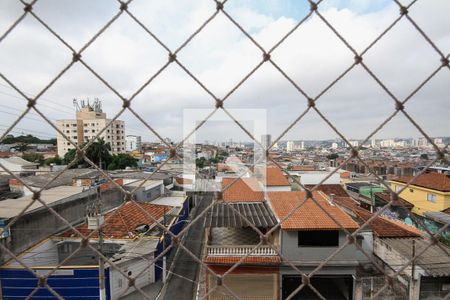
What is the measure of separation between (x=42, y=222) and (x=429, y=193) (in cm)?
1097

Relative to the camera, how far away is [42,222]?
5.17 meters

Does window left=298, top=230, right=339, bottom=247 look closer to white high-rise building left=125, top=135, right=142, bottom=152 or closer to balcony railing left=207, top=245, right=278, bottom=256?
balcony railing left=207, top=245, right=278, bottom=256

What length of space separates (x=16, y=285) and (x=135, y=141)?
36155mm

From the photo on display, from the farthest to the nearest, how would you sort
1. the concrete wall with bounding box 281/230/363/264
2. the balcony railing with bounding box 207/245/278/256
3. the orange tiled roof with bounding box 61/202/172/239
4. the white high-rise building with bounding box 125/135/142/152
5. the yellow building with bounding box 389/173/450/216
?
the white high-rise building with bounding box 125/135/142/152 < the yellow building with bounding box 389/173/450/216 < the orange tiled roof with bounding box 61/202/172/239 < the balcony railing with bounding box 207/245/278/256 < the concrete wall with bounding box 281/230/363/264

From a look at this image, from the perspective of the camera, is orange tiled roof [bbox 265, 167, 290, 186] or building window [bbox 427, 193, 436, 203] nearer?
orange tiled roof [bbox 265, 167, 290, 186]

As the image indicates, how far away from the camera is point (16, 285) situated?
421 cm

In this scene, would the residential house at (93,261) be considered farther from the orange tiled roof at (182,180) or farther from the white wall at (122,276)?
the orange tiled roof at (182,180)

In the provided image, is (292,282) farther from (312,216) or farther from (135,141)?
(135,141)

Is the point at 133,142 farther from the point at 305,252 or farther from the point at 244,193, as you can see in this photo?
the point at 305,252

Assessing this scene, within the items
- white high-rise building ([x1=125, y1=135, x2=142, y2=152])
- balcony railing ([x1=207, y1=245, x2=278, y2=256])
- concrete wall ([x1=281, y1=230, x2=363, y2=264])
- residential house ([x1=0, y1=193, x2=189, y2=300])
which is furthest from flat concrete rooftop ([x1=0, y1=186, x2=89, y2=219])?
white high-rise building ([x1=125, y1=135, x2=142, y2=152])

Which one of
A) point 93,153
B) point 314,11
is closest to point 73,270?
point 314,11

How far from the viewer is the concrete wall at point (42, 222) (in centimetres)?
460

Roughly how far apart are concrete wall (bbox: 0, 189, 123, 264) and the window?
3.64 meters

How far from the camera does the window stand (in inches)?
171
